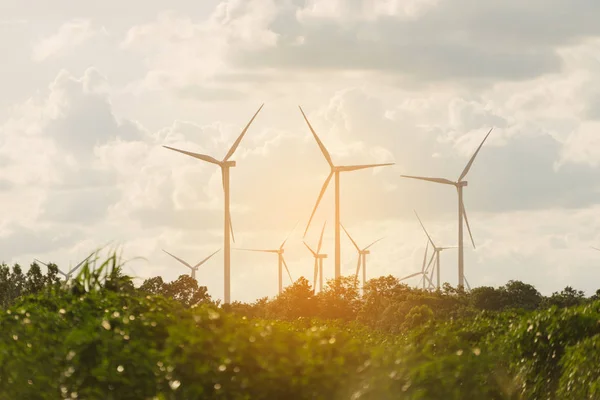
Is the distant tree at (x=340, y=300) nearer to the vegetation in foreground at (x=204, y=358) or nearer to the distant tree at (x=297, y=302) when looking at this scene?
the distant tree at (x=297, y=302)

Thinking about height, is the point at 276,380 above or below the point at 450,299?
below

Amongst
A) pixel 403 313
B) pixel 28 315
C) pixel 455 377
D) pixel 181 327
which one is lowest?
pixel 455 377

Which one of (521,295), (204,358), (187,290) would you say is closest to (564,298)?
(521,295)

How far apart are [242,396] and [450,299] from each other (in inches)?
4811

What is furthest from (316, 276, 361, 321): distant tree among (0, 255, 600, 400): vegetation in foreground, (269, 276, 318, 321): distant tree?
(0, 255, 600, 400): vegetation in foreground

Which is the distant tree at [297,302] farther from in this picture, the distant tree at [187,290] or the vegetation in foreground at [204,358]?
the vegetation in foreground at [204,358]

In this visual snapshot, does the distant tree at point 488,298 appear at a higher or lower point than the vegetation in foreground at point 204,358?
higher

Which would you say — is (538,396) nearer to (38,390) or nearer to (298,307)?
(38,390)

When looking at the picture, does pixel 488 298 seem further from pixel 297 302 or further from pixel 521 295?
pixel 297 302

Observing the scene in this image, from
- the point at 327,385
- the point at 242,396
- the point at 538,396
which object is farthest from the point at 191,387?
the point at 538,396

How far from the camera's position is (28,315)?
1869 centimetres

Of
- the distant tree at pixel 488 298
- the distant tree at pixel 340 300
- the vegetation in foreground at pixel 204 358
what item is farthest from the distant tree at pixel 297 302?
the vegetation in foreground at pixel 204 358

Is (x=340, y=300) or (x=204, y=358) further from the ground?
(x=340, y=300)

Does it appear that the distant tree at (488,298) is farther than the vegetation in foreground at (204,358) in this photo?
Yes
